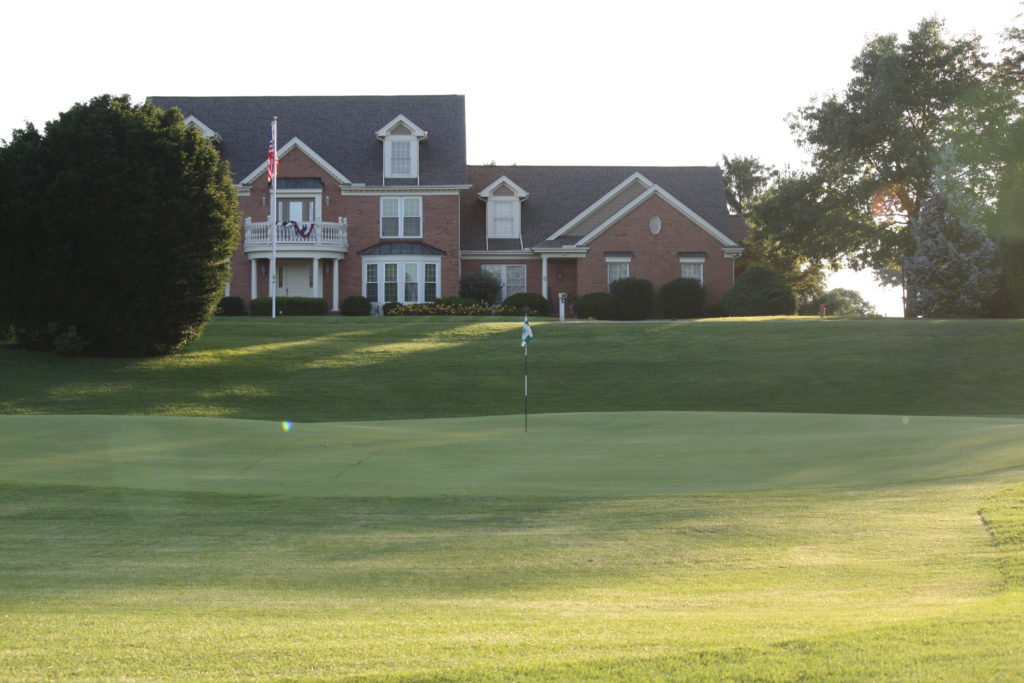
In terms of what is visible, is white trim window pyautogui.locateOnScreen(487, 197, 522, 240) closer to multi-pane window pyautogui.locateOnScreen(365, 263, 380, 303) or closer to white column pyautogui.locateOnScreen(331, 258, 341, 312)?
multi-pane window pyautogui.locateOnScreen(365, 263, 380, 303)

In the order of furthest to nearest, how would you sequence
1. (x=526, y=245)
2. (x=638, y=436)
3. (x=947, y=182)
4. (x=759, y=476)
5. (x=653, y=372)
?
(x=526, y=245) < (x=947, y=182) < (x=653, y=372) < (x=638, y=436) < (x=759, y=476)

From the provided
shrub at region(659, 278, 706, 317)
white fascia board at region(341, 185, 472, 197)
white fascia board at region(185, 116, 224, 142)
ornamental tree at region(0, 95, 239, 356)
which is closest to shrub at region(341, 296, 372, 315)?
white fascia board at region(341, 185, 472, 197)

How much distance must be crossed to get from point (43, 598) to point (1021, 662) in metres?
5.25

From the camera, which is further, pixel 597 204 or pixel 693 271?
pixel 597 204

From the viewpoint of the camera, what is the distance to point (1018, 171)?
2634cm

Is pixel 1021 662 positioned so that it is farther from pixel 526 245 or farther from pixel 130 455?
pixel 526 245

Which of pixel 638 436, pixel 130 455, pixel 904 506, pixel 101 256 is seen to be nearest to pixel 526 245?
pixel 101 256

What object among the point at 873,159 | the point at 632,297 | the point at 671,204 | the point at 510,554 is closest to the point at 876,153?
the point at 873,159

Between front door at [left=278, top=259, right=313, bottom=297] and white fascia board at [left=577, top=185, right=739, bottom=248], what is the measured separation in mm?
12763

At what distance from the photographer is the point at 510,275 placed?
174 ft

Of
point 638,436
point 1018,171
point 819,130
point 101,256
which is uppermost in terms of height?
point 819,130

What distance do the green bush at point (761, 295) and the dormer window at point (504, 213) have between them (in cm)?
1124

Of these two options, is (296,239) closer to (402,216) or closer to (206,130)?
(402,216)

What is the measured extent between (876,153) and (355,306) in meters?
30.0
